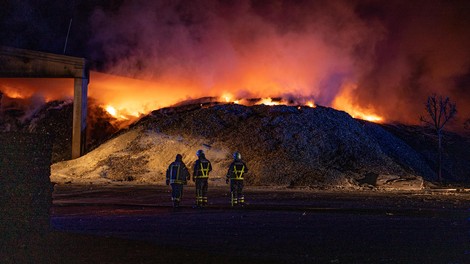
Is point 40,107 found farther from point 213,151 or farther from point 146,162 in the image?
point 213,151

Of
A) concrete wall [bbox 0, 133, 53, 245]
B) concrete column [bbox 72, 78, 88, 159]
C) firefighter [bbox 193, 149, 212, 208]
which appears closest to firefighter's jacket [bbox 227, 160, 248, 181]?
firefighter [bbox 193, 149, 212, 208]

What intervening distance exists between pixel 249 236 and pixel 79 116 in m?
30.6

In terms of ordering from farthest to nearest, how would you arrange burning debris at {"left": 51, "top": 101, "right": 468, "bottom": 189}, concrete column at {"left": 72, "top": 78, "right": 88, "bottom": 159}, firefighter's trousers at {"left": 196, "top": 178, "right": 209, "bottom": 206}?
concrete column at {"left": 72, "top": 78, "right": 88, "bottom": 159} → burning debris at {"left": 51, "top": 101, "right": 468, "bottom": 189} → firefighter's trousers at {"left": 196, "top": 178, "right": 209, "bottom": 206}

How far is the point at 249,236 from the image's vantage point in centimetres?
1092

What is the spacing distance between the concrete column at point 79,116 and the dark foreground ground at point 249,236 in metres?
22.5

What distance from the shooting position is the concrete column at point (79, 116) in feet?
128

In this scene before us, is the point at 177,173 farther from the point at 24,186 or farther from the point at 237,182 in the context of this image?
the point at 24,186

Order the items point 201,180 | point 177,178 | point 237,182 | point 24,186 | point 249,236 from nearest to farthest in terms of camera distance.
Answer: point 24,186, point 249,236, point 177,178, point 201,180, point 237,182

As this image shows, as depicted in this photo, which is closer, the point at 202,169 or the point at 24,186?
the point at 24,186

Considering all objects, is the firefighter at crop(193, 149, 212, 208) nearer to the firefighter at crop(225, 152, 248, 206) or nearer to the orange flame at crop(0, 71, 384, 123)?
the firefighter at crop(225, 152, 248, 206)

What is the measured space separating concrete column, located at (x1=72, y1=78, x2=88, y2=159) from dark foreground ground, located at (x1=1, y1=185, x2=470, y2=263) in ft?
73.9

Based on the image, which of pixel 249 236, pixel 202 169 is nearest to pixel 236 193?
pixel 202 169

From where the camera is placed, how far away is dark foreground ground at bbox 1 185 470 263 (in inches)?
336

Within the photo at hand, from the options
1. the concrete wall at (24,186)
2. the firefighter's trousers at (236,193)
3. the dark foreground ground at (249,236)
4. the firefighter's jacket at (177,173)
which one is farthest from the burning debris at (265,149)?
the concrete wall at (24,186)
